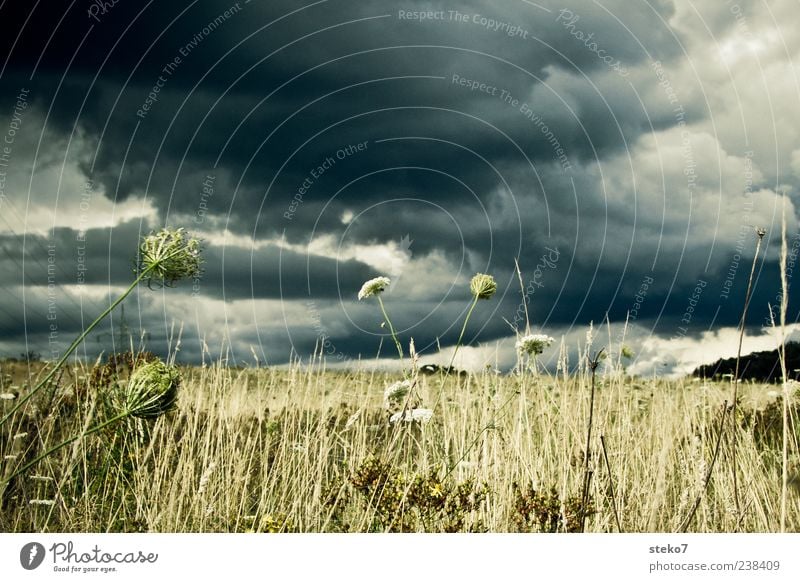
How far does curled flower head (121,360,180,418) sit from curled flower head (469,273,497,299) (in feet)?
5.78

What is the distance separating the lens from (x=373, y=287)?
3838 millimetres

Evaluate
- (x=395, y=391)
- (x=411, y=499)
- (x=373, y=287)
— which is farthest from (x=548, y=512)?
(x=373, y=287)

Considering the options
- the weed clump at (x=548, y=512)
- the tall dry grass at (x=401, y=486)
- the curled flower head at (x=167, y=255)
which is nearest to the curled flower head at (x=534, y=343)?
the tall dry grass at (x=401, y=486)

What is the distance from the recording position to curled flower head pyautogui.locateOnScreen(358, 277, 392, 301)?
12.5 feet
